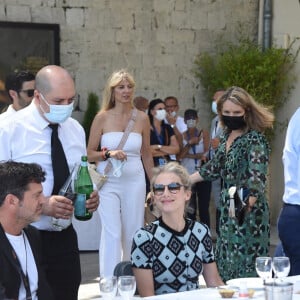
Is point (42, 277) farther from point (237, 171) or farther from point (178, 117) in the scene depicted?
point (178, 117)

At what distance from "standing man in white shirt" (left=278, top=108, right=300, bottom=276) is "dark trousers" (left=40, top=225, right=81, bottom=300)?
4.49 feet

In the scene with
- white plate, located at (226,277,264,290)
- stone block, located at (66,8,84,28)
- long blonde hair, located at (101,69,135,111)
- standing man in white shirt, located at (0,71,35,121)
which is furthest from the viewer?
stone block, located at (66,8,84,28)

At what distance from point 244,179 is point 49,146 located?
1744 millimetres

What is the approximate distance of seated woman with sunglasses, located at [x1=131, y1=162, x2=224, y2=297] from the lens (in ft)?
14.8

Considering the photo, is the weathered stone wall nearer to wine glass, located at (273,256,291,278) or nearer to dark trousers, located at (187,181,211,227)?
dark trousers, located at (187,181,211,227)

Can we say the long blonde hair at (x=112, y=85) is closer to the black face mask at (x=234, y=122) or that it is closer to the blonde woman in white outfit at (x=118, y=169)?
the blonde woman in white outfit at (x=118, y=169)

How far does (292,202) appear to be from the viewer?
538 centimetres

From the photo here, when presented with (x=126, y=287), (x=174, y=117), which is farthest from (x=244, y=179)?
(x=174, y=117)

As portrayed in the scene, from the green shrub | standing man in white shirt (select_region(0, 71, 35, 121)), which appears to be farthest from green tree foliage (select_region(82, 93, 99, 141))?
standing man in white shirt (select_region(0, 71, 35, 121))

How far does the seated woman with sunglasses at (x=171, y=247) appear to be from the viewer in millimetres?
4520

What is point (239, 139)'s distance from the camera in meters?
6.07

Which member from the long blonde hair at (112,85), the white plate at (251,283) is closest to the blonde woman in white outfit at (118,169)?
the long blonde hair at (112,85)

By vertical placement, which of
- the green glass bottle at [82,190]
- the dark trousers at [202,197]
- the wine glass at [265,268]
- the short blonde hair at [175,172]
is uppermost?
the short blonde hair at [175,172]

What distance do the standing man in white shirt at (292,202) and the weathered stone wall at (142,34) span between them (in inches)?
254
